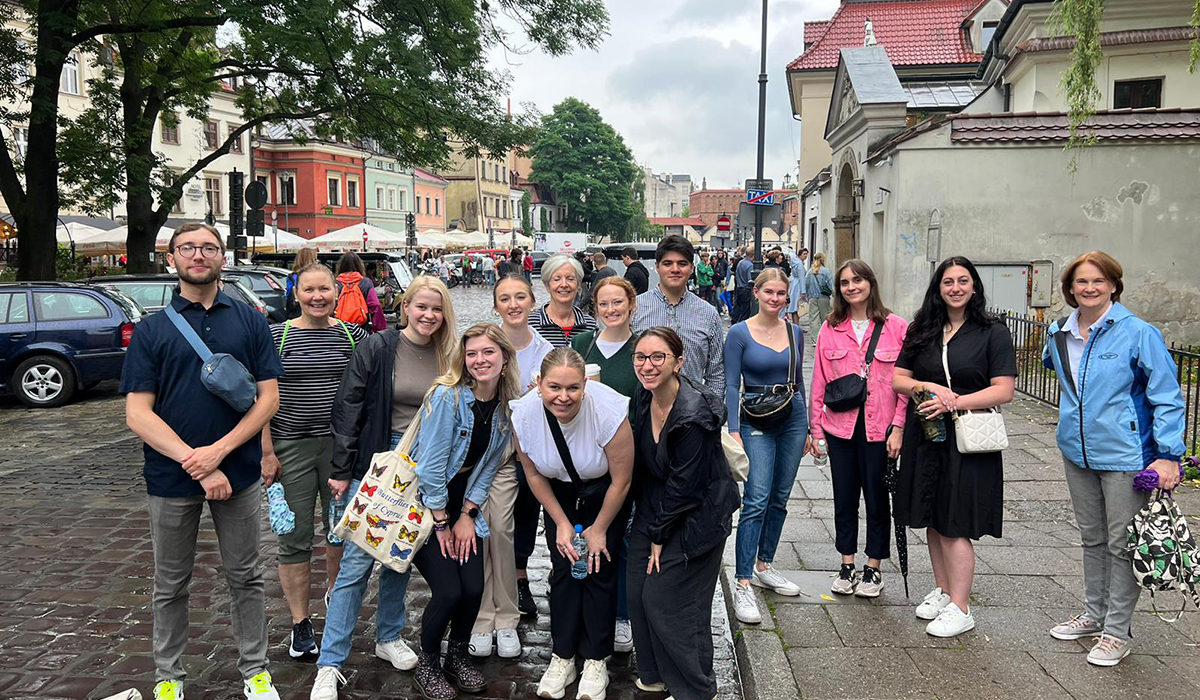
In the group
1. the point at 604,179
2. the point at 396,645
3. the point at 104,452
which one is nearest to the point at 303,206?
the point at 604,179

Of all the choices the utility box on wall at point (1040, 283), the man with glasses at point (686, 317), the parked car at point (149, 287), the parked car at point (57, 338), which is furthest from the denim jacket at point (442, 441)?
the utility box on wall at point (1040, 283)

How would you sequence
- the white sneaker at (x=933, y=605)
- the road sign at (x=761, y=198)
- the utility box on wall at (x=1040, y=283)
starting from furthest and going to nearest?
the road sign at (x=761, y=198)
the utility box on wall at (x=1040, y=283)
the white sneaker at (x=933, y=605)

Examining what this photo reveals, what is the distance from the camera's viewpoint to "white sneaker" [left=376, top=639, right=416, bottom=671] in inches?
175

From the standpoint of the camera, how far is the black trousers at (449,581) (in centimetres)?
416

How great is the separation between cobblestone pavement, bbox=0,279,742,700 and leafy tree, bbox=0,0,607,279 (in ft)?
29.0

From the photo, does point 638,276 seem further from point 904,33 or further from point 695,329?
point 904,33

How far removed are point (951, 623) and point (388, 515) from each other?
2795 millimetres

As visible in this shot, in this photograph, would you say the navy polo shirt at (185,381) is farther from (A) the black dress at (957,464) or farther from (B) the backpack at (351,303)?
(B) the backpack at (351,303)

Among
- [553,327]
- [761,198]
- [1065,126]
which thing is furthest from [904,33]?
[553,327]

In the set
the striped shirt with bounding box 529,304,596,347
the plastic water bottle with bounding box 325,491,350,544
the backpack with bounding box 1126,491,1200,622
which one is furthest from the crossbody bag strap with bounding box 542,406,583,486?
the backpack with bounding box 1126,491,1200,622

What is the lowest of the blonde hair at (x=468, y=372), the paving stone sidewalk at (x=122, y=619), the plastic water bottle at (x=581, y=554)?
the paving stone sidewalk at (x=122, y=619)

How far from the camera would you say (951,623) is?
4.61 metres

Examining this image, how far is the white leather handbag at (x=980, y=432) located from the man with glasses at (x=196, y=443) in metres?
3.20

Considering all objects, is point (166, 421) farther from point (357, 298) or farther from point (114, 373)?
point (114, 373)
